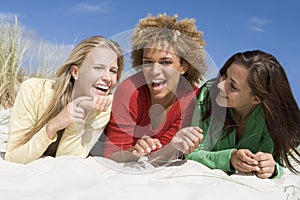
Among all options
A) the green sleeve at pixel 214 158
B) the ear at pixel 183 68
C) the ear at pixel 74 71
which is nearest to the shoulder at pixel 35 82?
the ear at pixel 74 71

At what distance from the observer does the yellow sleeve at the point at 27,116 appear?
2756 mm

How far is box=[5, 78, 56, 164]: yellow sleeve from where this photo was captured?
2.76 metres

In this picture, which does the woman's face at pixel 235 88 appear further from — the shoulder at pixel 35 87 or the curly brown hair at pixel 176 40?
the shoulder at pixel 35 87

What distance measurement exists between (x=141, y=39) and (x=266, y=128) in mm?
927

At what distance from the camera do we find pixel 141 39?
8.66 feet

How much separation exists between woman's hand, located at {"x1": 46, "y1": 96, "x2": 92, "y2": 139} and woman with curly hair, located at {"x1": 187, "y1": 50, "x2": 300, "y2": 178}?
2.25ft

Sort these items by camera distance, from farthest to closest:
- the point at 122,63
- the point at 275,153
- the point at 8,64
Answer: the point at 8,64 < the point at 275,153 < the point at 122,63

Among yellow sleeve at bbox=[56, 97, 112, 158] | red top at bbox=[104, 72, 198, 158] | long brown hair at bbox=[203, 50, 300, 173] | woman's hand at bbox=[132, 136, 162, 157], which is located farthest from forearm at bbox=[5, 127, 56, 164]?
long brown hair at bbox=[203, 50, 300, 173]

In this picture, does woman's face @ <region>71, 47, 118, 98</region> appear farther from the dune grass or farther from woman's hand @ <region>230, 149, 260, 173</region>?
the dune grass

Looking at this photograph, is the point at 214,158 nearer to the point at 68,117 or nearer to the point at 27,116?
the point at 68,117

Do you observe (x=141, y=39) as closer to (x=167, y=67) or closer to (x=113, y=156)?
(x=167, y=67)

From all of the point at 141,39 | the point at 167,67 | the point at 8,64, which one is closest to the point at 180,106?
the point at 167,67

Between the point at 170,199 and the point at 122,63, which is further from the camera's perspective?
the point at 122,63

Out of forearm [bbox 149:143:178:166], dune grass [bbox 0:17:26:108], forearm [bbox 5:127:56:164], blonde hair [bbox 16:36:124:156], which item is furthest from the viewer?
dune grass [bbox 0:17:26:108]
